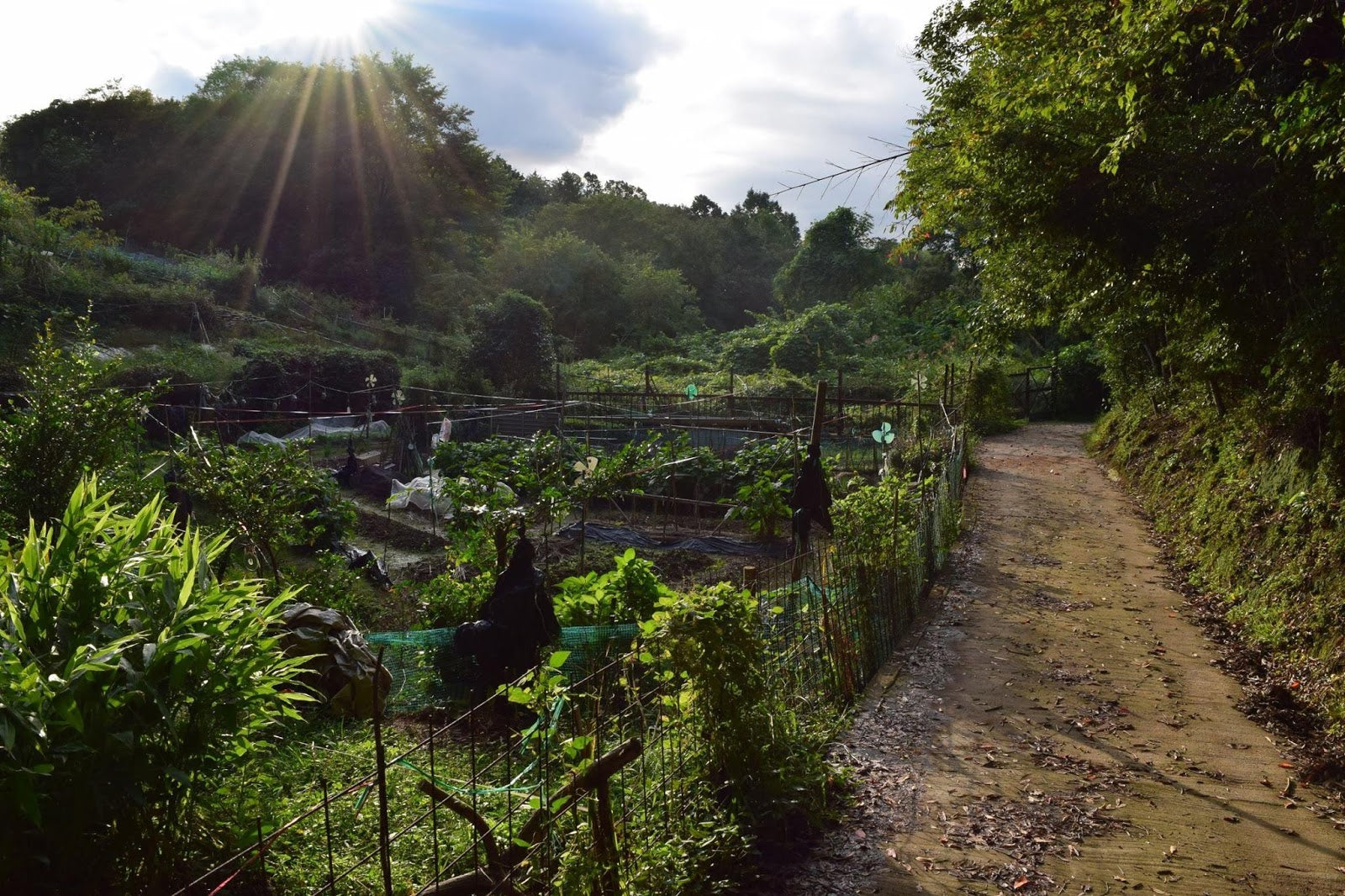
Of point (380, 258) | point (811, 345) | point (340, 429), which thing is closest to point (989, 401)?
point (811, 345)

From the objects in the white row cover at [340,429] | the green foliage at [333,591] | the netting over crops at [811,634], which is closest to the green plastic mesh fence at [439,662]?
the netting over crops at [811,634]

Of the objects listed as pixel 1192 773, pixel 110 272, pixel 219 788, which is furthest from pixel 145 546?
pixel 110 272

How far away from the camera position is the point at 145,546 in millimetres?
2801

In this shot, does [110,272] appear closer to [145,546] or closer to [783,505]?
[783,505]

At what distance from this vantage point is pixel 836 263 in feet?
119

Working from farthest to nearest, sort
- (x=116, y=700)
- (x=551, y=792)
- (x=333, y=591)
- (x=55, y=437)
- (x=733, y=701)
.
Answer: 1. (x=333, y=591)
2. (x=55, y=437)
3. (x=733, y=701)
4. (x=551, y=792)
5. (x=116, y=700)

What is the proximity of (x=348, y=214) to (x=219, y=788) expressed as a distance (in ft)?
110

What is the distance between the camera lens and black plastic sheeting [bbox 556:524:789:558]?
1015 centimetres

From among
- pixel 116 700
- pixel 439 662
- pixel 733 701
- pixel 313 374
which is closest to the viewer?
pixel 116 700

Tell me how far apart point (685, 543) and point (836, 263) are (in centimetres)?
2805

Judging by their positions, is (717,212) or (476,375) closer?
(476,375)

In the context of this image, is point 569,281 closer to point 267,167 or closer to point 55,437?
point 267,167

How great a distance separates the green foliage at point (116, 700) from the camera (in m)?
2.04

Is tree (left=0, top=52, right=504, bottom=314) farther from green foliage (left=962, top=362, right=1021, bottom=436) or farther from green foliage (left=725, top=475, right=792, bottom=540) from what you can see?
green foliage (left=725, top=475, right=792, bottom=540)
